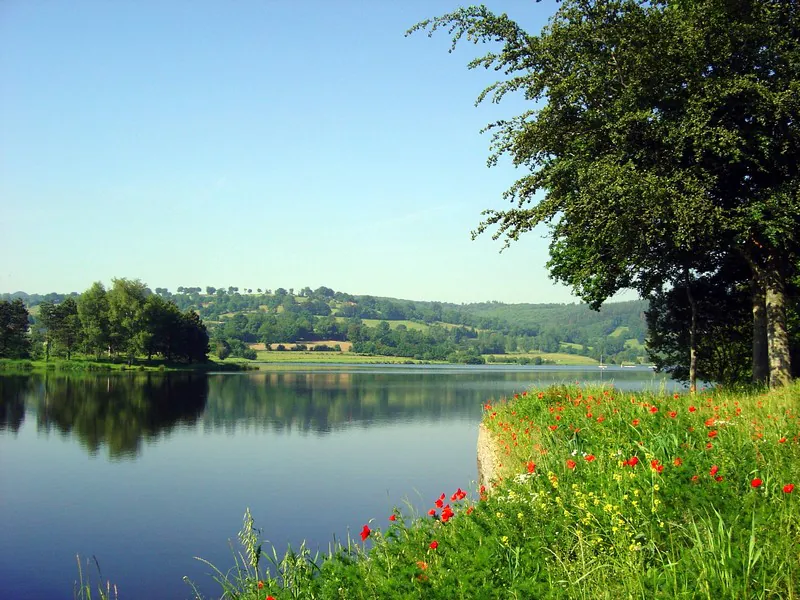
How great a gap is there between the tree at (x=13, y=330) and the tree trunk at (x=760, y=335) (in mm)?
101761

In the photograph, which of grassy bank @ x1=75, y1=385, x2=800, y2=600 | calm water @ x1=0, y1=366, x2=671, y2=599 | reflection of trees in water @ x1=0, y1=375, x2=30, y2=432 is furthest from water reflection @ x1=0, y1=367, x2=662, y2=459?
grassy bank @ x1=75, y1=385, x2=800, y2=600

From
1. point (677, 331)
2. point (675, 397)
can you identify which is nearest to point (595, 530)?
point (675, 397)

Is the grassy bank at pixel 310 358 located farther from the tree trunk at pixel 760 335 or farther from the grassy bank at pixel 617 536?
the grassy bank at pixel 617 536

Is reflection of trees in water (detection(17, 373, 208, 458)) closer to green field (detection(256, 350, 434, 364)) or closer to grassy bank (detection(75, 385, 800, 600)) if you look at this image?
grassy bank (detection(75, 385, 800, 600))

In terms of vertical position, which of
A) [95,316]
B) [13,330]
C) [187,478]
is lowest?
[187,478]

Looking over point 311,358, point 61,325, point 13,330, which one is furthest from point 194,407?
point 311,358

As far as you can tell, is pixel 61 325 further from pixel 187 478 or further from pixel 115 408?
pixel 187 478

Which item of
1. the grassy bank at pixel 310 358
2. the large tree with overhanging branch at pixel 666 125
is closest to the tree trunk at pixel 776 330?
the large tree with overhanging branch at pixel 666 125

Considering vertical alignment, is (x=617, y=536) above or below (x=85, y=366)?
above

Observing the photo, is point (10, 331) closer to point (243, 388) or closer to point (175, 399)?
point (243, 388)

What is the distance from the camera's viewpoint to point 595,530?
21.3ft

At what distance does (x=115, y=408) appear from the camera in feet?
161

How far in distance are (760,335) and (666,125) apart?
7705mm

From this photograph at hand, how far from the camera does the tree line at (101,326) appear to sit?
10012cm
